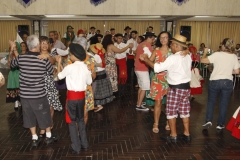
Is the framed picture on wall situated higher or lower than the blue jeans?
higher

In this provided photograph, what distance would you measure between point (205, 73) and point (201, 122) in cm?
698

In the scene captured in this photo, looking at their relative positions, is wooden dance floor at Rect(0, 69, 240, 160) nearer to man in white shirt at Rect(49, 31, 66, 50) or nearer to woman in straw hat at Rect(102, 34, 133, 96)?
woman in straw hat at Rect(102, 34, 133, 96)

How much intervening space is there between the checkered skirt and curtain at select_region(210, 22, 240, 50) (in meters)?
12.6

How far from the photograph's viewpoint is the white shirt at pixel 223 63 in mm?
4137

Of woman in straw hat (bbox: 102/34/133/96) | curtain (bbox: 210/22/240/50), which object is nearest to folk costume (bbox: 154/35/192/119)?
woman in straw hat (bbox: 102/34/133/96)

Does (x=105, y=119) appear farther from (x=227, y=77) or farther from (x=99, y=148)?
(x=227, y=77)

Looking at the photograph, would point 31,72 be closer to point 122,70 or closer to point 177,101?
point 177,101

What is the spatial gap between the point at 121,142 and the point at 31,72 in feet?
5.34

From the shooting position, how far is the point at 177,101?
3791 millimetres

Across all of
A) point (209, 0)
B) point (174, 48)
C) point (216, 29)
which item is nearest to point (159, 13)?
point (209, 0)

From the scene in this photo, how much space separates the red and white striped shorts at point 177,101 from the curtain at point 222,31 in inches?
496

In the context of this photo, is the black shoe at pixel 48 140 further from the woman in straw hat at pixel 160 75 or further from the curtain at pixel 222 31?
the curtain at pixel 222 31

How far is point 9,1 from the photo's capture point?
28.6 ft

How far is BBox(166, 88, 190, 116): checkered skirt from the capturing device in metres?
3.75
